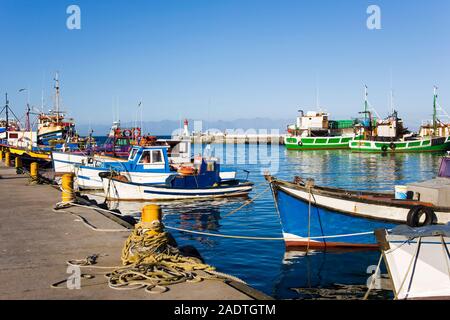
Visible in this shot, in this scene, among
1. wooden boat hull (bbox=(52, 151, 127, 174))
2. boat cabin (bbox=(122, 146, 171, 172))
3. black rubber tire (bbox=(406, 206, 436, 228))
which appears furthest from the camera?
wooden boat hull (bbox=(52, 151, 127, 174))

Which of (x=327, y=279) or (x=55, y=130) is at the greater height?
(x=55, y=130)

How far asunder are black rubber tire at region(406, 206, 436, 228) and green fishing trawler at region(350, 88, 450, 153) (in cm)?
7067

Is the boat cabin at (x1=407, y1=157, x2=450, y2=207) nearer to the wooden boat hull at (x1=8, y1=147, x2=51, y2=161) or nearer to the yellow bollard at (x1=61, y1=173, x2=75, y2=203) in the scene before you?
the yellow bollard at (x1=61, y1=173, x2=75, y2=203)

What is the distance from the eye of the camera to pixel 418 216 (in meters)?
13.0

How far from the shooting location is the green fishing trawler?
263 feet

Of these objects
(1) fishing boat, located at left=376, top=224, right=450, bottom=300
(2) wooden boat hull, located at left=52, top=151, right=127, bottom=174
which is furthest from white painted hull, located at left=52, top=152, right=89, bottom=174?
(1) fishing boat, located at left=376, top=224, right=450, bottom=300

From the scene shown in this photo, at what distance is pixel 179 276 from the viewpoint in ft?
24.6

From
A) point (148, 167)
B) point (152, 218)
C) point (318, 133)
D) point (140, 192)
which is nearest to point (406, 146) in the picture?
point (318, 133)

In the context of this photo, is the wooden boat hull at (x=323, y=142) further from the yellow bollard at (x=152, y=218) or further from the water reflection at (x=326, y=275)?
the yellow bollard at (x=152, y=218)

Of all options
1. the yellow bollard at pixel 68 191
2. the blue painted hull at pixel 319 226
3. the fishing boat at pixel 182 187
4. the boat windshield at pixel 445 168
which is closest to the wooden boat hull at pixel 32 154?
the fishing boat at pixel 182 187

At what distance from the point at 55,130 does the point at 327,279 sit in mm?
59787
